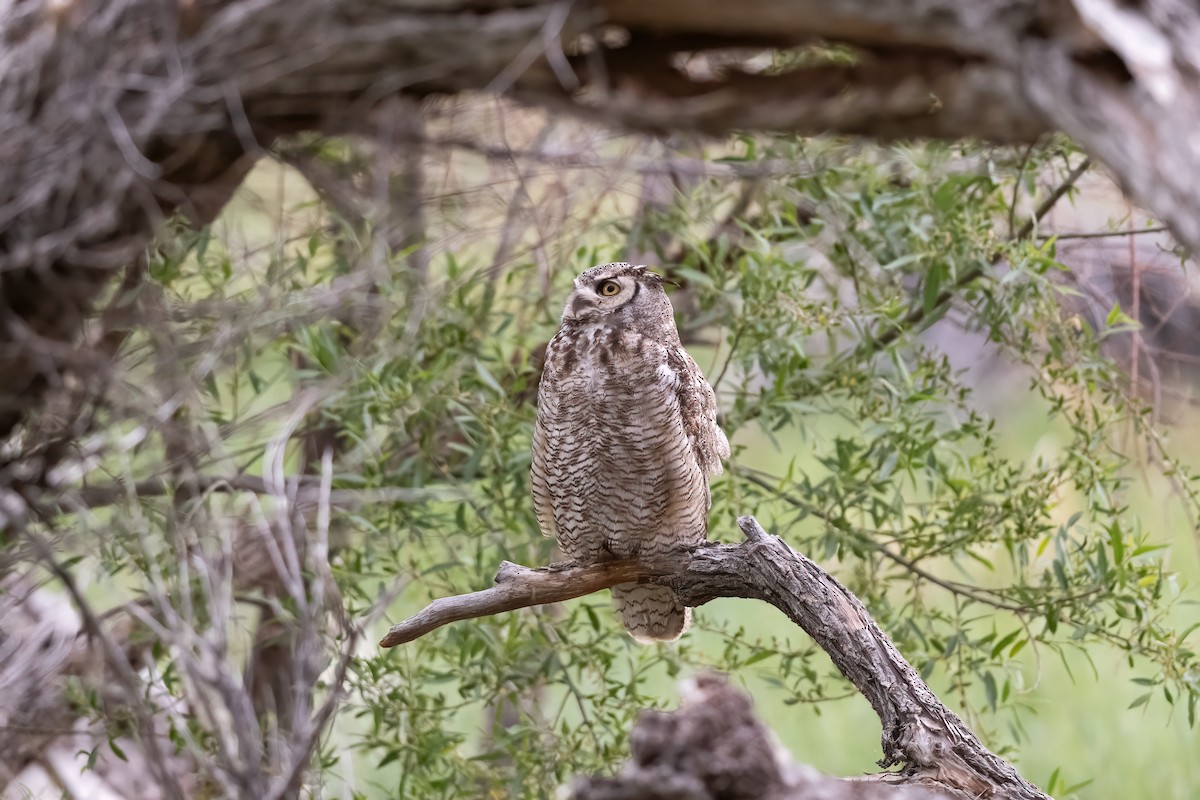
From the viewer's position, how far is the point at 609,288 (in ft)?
6.86

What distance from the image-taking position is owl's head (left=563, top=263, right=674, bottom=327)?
6.85 ft

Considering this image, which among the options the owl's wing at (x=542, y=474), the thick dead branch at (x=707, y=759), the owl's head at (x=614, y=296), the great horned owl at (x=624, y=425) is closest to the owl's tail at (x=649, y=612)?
the great horned owl at (x=624, y=425)

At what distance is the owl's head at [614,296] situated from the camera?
2.09 meters

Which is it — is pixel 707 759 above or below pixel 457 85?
below

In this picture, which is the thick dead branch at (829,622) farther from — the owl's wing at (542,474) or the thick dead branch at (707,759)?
the thick dead branch at (707,759)

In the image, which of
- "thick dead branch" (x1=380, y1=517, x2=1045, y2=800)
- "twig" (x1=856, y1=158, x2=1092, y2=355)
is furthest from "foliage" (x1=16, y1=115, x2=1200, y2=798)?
"thick dead branch" (x1=380, y1=517, x2=1045, y2=800)

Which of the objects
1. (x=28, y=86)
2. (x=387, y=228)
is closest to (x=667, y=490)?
(x=387, y=228)

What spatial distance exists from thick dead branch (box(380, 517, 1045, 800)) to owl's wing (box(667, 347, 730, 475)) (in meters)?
0.24

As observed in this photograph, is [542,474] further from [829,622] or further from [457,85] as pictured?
[457,85]

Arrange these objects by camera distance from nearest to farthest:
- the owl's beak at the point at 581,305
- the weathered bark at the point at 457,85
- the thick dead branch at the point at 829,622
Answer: the weathered bark at the point at 457,85 → the thick dead branch at the point at 829,622 → the owl's beak at the point at 581,305

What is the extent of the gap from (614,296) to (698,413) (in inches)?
11.0

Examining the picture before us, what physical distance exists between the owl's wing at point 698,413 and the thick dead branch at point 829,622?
0.79 feet

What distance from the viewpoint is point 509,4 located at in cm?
136

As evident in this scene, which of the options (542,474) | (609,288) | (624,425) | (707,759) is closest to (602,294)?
(609,288)
